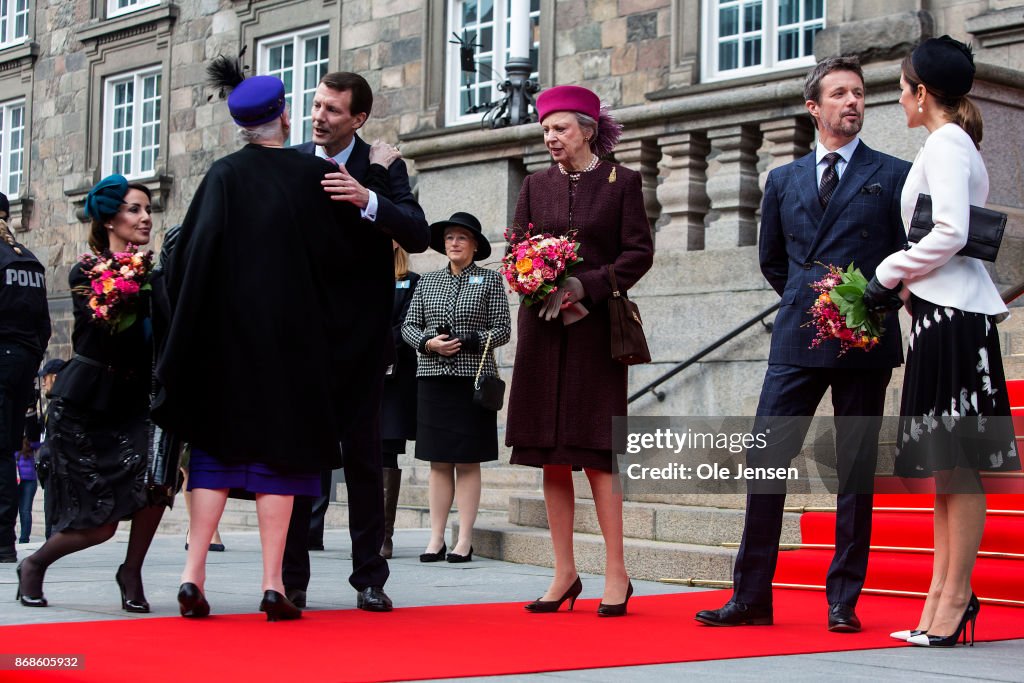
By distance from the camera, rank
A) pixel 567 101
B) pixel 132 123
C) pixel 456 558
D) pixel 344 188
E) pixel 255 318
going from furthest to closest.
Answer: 1. pixel 132 123
2. pixel 456 558
3. pixel 567 101
4. pixel 344 188
5. pixel 255 318

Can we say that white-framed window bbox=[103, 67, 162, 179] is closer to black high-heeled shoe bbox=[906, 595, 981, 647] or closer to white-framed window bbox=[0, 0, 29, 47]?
white-framed window bbox=[0, 0, 29, 47]

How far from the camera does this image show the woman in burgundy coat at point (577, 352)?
19.6 feet

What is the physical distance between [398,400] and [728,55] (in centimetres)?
677

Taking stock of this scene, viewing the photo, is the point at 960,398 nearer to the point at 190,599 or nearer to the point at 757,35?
the point at 190,599

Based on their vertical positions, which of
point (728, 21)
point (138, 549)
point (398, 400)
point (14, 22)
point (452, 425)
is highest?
point (14, 22)

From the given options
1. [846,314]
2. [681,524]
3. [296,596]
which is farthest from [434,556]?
[846,314]

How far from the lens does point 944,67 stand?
5.18m

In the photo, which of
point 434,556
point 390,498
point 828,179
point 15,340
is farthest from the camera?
point 390,498

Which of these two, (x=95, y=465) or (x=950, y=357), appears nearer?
(x=950, y=357)

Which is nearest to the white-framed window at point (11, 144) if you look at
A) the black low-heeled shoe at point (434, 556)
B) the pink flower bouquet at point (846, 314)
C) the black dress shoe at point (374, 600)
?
the black low-heeled shoe at point (434, 556)

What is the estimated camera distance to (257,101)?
5633 mm

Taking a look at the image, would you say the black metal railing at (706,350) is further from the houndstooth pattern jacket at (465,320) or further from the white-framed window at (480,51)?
the white-framed window at (480,51)

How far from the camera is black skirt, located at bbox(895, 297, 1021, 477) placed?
16.7ft

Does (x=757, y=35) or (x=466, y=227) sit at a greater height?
(x=757, y=35)
